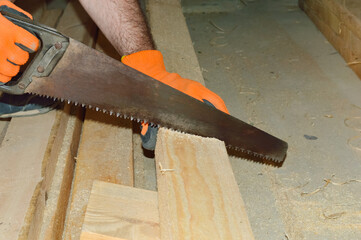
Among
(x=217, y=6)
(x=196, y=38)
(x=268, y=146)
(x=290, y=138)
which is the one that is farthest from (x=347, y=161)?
(x=217, y=6)

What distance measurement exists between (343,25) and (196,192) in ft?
10.9

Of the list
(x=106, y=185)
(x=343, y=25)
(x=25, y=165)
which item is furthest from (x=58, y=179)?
(x=343, y=25)

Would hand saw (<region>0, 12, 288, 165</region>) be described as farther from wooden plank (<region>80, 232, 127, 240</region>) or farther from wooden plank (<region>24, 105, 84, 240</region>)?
wooden plank (<region>80, 232, 127, 240</region>)

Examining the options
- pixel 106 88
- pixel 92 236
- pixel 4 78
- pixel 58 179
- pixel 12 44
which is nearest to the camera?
pixel 92 236

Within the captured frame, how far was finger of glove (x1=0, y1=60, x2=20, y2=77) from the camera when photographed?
223 centimetres

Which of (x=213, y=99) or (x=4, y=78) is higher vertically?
(x=4, y=78)

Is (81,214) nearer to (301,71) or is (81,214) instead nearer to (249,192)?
(249,192)

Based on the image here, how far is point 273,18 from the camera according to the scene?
591 cm

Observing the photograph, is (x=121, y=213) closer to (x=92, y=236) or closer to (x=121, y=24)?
(x=92, y=236)

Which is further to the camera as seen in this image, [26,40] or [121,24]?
[121,24]

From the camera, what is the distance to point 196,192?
2105 millimetres

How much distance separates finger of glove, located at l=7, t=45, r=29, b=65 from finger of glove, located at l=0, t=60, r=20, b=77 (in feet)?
0.08

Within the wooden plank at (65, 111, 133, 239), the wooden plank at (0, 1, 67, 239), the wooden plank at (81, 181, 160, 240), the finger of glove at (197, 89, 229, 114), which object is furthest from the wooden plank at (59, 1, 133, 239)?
the finger of glove at (197, 89, 229, 114)

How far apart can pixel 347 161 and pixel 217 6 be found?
363cm
